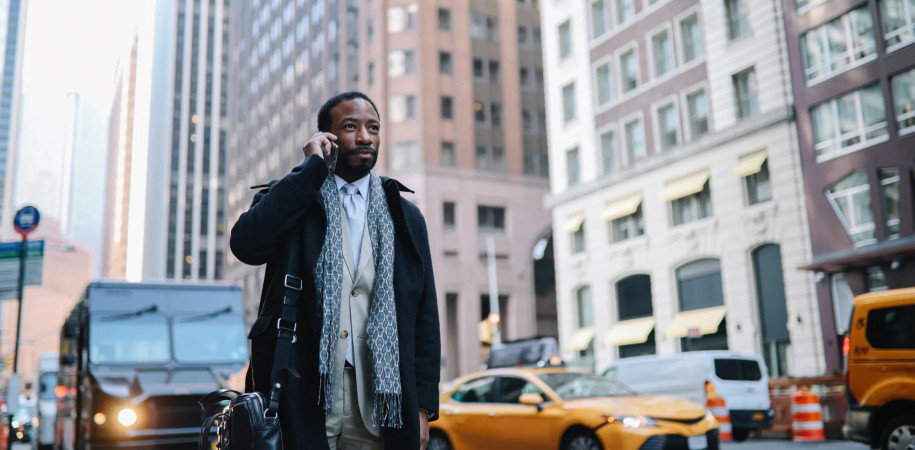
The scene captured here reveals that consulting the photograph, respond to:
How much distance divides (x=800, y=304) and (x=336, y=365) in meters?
26.2

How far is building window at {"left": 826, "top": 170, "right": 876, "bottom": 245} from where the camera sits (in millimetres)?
24875

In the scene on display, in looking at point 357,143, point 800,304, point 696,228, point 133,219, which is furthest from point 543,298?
point 133,219

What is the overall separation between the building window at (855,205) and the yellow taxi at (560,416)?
53.0 feet

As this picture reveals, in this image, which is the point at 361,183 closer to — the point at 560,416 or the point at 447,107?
the point at 560,416

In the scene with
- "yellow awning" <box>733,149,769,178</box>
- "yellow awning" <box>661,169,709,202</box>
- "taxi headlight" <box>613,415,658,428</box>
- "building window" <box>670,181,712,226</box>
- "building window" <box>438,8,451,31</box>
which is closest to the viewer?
"taxi headlight" <box>613,415,658,428</box>

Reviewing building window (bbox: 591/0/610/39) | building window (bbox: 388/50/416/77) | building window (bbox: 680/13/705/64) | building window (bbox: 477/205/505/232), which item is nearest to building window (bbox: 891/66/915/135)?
building window (bbox: 680/13/705/64)

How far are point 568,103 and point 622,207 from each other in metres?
7.16

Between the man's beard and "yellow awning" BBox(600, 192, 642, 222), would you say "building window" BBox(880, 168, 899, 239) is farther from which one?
the man's beard

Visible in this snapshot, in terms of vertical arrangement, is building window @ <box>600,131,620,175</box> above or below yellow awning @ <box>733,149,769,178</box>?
above

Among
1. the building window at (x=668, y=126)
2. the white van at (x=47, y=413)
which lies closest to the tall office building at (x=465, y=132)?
the building window at (x=668, y=126)

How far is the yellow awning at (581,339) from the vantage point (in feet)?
120

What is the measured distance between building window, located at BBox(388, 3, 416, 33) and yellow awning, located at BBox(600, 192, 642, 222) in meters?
22.6

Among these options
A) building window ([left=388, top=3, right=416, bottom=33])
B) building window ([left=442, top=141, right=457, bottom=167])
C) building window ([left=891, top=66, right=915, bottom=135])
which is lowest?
building window ([left=891, top=66, right=915, bottom=135])

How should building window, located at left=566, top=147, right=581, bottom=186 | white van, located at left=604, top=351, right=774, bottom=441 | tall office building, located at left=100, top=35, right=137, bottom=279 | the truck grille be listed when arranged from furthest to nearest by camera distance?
tall office building, located at left=100, top=35, right=137, bottom=279 < building window, located at left=566, top=147, right=581, bottom=186 < white van, located at left=604, top=351, right=774, bottom=441 < the truck grille
